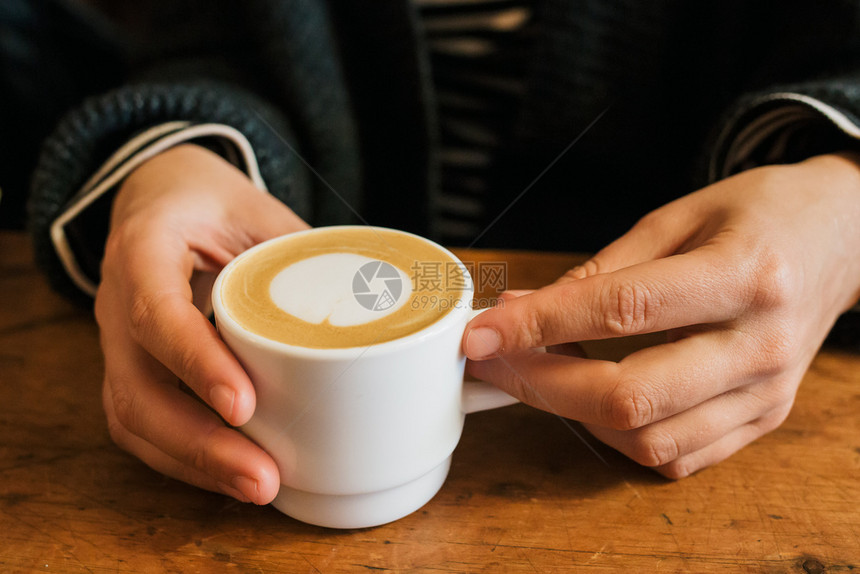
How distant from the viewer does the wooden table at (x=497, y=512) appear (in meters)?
0.42

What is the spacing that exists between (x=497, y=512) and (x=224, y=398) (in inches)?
8.7

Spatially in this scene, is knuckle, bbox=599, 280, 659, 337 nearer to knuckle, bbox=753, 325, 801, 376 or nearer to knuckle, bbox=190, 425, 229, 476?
knuckle, bbox=753, 325, 801, 376

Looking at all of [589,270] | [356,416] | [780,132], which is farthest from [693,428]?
[780,132]

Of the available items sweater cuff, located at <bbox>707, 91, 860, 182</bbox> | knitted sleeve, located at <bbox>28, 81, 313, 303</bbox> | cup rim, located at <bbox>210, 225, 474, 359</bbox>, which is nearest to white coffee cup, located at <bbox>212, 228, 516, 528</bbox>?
cup rim, located at <bbox>210, 225, 474, 359</bbox>

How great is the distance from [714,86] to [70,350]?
95 cm

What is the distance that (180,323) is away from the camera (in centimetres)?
43

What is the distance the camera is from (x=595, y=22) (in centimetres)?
86

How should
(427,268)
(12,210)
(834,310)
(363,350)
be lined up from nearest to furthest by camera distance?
(363,350) < (427,268) < (834,310) < (12,210)

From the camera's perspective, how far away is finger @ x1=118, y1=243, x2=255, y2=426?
39cm

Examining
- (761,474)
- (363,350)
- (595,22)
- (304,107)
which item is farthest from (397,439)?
(595,22)

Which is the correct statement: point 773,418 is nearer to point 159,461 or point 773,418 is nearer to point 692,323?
point 692,323

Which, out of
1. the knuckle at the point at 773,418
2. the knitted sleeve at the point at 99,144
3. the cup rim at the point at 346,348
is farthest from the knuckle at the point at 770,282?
the knitted sleeve at the point at 99,144

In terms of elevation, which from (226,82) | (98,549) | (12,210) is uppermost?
(226,82)

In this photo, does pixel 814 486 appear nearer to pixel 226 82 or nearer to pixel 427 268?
pixel 427 268
